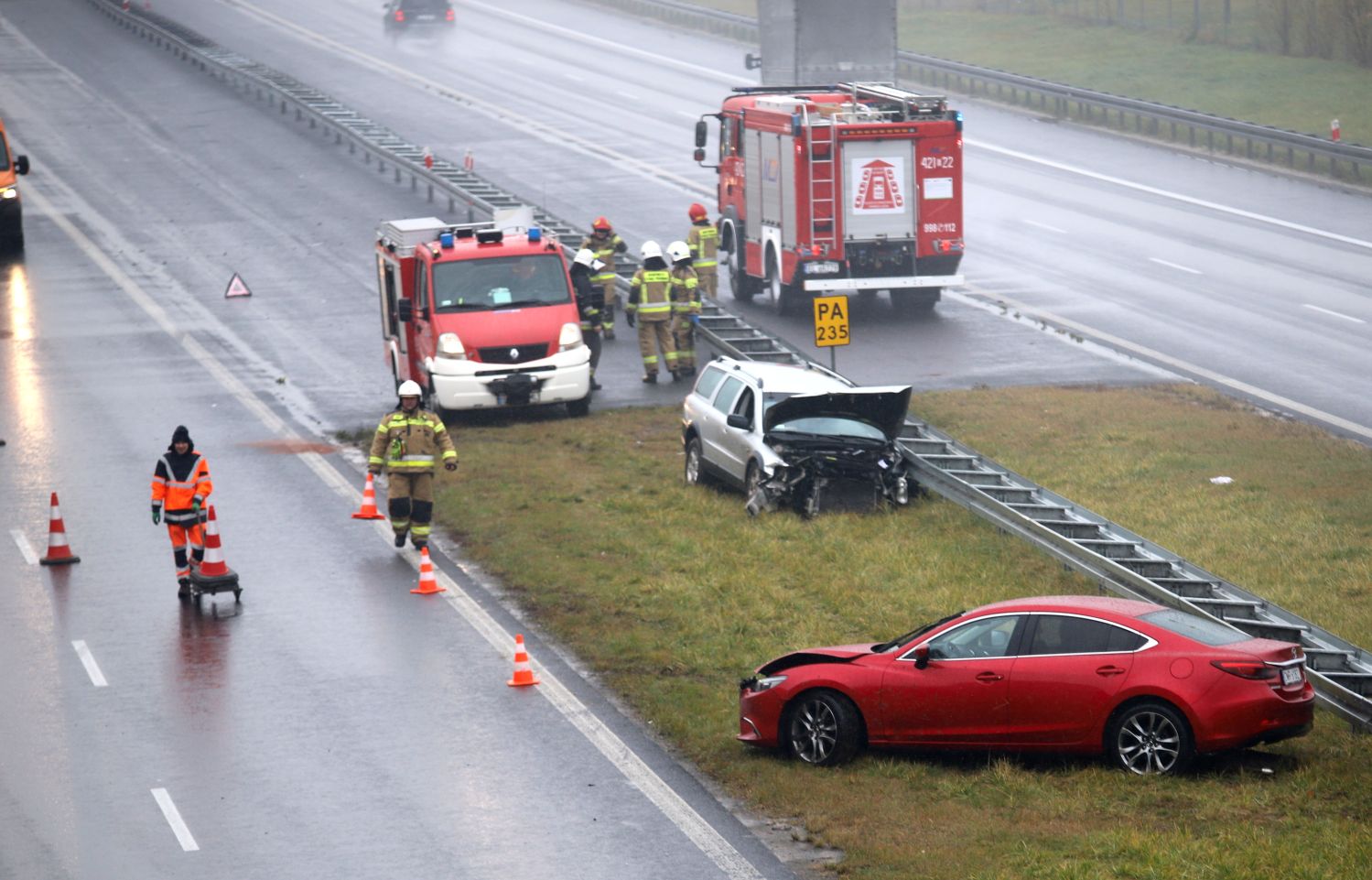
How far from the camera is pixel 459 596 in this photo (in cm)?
1806

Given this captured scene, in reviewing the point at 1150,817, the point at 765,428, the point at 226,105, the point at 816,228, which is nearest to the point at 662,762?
the point at 1150,817

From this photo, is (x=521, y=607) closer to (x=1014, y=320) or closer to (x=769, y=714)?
(x=769, y=714)

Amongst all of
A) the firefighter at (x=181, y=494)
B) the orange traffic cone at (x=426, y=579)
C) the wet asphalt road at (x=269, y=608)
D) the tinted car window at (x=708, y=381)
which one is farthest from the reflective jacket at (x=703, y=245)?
the firefighter at (x=181, y=494)

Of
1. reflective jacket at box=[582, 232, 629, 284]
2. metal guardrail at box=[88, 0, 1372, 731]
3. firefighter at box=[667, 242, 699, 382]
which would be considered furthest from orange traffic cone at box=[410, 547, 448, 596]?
reflective jacket at box=[582, 232, 629, 284]

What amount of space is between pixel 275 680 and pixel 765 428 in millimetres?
6635

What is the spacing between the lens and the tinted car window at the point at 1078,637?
500 inches

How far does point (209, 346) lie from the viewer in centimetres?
3003

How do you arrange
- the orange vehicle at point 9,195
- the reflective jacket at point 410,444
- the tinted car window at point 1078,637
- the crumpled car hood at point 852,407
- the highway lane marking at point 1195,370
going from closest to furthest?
the tinted car window at point 1078,637 → the reflective jacket at point 410,444 → the crumpled car hood at point 852,407 → the highway lane marking at point 1195,370 → the orange vehicle at point 9,195

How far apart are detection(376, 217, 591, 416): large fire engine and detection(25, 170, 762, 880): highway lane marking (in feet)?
6.74

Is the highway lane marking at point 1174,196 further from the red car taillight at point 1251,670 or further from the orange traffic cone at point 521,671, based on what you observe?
the red car taillight at point 1251,670

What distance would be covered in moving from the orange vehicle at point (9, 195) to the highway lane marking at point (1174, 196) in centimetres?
2152

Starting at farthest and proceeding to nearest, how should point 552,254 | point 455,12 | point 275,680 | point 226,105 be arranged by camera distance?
point 455,12 → point 226,105 → point 552,254 → point 275,680

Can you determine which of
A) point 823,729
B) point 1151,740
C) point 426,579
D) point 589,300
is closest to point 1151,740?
point 1151,740

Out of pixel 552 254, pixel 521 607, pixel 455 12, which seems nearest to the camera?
pixel 521 607
